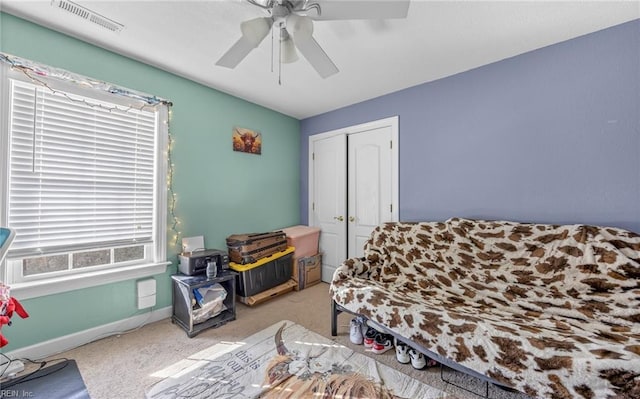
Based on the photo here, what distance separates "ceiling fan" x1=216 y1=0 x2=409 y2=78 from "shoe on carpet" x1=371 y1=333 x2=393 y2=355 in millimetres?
2179

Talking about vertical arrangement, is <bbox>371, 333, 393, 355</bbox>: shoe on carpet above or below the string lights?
below

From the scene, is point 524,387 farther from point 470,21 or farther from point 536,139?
point 470,21

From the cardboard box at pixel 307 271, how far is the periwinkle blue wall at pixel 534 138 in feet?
4.64

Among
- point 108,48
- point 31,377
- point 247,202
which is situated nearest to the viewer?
point 31,377

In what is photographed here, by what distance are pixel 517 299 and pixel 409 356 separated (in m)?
0.89

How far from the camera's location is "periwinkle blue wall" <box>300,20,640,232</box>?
187 centimetres

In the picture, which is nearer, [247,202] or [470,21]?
[470,21]

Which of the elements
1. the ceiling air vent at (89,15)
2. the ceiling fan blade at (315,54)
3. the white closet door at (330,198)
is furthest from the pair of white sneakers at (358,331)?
the ceiling air vent at (89,15)

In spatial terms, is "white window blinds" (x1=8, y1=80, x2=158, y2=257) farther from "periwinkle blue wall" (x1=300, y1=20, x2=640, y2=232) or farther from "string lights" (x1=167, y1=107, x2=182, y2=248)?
"periwinkle blue wall" (x1=300, y1=20, x2=640, y2=232)

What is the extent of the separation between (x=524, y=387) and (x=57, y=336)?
3.11m

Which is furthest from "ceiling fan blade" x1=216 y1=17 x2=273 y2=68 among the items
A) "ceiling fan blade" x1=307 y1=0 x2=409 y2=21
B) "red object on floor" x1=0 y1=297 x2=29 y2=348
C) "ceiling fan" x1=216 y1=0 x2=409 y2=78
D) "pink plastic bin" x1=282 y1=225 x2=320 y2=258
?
"pink plastic bin" x1=282 y1=225 x2=320 y2=258

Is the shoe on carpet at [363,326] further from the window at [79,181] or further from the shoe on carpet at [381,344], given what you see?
the window at [79,181]

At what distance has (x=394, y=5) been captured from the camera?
1.38 m

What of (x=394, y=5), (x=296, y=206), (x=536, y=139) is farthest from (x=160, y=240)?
(x=536, y=139)
